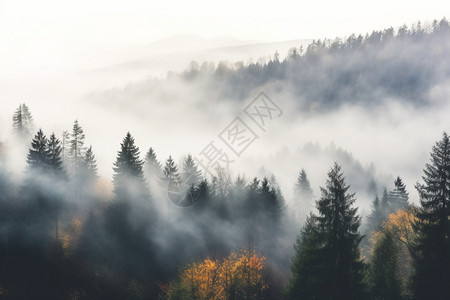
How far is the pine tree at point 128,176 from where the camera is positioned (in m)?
51.2

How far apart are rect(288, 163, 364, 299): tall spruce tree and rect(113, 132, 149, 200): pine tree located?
35205 millimetres

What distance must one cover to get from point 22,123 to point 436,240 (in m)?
102

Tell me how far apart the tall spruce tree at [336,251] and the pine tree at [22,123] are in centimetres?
8551

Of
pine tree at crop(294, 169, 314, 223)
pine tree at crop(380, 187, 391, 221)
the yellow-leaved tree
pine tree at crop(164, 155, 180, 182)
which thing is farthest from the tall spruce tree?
pine tree at crop(294, 169, 314, 223)

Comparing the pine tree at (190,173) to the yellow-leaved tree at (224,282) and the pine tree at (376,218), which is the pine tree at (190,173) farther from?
the pine tree at (376,218)

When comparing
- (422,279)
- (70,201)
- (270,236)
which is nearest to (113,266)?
(70,201)

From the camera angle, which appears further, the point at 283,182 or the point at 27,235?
the point at 283,182

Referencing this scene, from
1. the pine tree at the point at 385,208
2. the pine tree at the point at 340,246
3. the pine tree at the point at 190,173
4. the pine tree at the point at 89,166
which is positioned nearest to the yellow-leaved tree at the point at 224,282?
the pine tree at the point at 340,246

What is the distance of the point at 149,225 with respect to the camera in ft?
192

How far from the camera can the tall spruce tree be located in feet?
74.3

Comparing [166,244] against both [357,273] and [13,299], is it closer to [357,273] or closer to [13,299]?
[13,299]

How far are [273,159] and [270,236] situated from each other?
10458 cm

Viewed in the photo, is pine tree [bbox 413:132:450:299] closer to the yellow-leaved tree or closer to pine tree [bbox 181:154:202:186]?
the yellow-leaved tree

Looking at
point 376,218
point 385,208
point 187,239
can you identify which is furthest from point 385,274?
point 385,208
